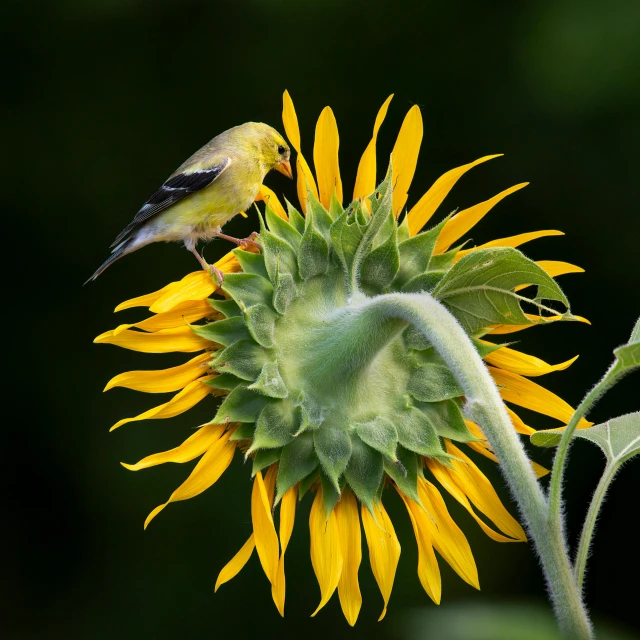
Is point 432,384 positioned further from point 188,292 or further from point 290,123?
point 290,123

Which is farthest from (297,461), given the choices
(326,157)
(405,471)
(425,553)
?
(326,157)

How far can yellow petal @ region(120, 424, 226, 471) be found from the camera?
1.18 metres

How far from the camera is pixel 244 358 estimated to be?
3.82ft

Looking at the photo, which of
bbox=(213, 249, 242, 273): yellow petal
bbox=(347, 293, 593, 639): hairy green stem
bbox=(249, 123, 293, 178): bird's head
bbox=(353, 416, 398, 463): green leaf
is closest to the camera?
bbox=(347, 293, 593, 639): hairy green stem

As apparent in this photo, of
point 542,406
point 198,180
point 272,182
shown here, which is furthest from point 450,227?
point 272,182

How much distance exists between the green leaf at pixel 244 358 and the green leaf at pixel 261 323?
16mm

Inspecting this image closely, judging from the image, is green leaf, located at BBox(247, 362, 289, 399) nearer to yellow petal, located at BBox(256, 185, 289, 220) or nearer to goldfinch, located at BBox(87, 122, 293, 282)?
yellow petal, located at BBox(256, 185, 289, 220)

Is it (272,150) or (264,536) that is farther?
(272,150)

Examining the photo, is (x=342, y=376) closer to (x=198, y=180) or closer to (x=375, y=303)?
(x=375, y=303)

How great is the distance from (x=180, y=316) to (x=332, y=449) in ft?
0.94

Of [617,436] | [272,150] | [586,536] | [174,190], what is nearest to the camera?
[586,536]

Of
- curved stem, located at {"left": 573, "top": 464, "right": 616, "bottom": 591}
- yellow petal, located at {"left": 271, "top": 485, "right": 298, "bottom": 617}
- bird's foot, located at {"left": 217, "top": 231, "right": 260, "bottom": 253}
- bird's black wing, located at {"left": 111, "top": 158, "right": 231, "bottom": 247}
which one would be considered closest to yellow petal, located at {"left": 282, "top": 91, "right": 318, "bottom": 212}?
bird's foot, located at {"left": 217, "top": 231, "right": 260, "bottom": 253}

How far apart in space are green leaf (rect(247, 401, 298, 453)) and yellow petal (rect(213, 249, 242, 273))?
0.69ft

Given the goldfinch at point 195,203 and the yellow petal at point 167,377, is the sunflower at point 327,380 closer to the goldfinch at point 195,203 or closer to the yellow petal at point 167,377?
the yellow petal at point 167,377
